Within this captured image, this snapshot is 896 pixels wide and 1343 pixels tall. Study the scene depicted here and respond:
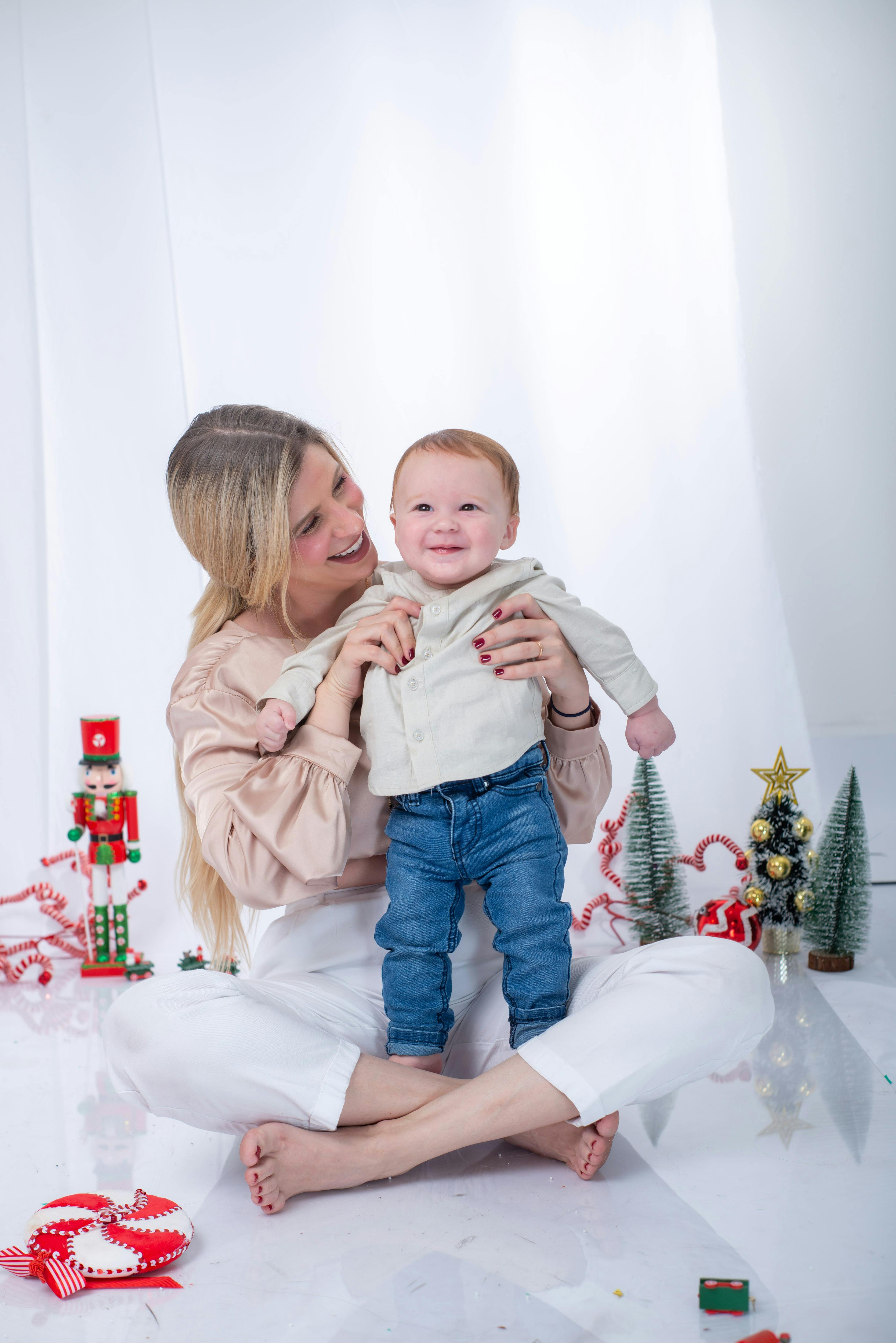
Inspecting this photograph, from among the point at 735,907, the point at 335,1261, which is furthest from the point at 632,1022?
the point at 735,907

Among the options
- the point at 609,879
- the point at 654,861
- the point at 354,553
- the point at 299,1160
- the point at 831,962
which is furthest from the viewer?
the point at 609,879

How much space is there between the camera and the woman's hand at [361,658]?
154 cm

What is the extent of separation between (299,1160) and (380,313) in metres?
1.96

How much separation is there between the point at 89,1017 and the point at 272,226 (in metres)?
1.76

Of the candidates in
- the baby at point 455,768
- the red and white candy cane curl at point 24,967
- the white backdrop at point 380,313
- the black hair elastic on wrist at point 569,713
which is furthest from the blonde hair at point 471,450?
the red and white candy cane curl at point 24,967

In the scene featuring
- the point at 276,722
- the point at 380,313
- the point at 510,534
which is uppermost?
the point at 380,313

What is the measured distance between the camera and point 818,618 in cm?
290

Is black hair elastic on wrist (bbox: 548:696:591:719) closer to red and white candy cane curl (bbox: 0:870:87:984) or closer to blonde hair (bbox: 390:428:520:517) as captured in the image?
blonde hair (bbox: 390:428:520:517)

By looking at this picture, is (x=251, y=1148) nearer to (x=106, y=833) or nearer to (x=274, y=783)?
(x=274, y=783)

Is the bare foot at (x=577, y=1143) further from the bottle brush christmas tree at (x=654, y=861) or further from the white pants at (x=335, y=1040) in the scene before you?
the bottle brush christmas tree at (x=654, y=861)

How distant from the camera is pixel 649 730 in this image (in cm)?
159

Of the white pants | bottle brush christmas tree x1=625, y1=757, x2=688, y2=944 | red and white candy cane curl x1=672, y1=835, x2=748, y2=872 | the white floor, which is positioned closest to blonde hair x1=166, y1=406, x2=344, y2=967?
the white pants

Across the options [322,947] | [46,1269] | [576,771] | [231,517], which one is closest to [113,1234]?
[46,1269]

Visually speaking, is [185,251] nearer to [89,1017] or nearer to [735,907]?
[89,1017]
